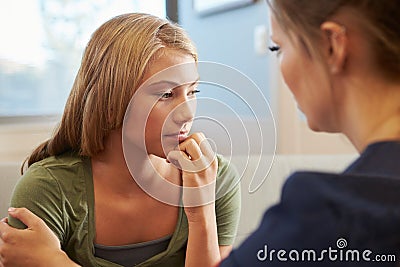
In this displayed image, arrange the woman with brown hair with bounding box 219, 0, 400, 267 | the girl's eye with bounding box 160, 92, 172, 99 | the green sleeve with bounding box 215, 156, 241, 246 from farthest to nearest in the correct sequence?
the green sleeve with bounding box 215, 156, 241, 246 < the girl's eye with bounding box 160, 92, 172, 99 < the woman with brown hair with bounding box 219, 0, 400, 267

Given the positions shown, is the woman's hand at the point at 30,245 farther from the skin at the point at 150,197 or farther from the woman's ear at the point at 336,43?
the woman's ear at the point at 336,43

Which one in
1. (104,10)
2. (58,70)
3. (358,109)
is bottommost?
(58,70)

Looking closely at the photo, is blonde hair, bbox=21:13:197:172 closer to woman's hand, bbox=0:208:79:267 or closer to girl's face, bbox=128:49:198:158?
girl's face, bbox=128:49:198:158

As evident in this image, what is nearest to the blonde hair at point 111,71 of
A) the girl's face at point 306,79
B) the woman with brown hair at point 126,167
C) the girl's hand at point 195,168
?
the woman with brown hair at point 126,167

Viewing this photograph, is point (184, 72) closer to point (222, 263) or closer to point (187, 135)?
point (187, 135)

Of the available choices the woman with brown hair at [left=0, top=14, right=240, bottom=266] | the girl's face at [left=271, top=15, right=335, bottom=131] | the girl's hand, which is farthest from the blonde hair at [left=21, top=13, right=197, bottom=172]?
the girl's face at [left=271, top=15, right=335, bottom=131]

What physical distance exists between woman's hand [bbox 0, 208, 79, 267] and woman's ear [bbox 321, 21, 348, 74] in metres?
0.49

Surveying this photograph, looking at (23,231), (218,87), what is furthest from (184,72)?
(23,231)

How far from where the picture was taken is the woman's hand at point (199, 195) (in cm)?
91

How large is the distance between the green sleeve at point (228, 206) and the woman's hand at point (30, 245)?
0.88ft

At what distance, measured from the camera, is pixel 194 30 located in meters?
2.23

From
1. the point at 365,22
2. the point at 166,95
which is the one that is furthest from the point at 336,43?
the point at 166,95

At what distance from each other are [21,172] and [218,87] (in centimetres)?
45

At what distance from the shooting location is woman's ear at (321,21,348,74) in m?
0.51
